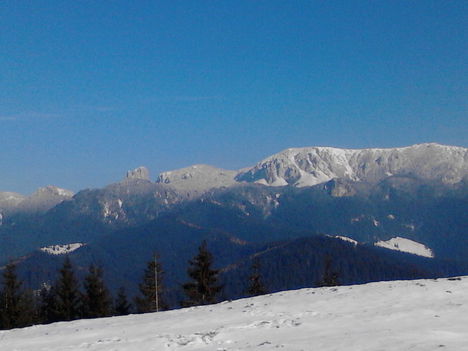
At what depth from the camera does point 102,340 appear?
917 inches

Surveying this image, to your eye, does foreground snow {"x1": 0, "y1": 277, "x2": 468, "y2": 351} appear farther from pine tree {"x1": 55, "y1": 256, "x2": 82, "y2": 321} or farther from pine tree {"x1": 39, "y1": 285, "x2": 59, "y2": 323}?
pine tree {"x1": 39, "y1": 285, "x2": 59, "y2": 323}

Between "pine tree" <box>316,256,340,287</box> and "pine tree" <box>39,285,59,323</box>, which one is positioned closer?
"pine tree" <box>39,285,59,323</box>

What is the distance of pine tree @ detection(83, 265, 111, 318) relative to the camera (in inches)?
2470

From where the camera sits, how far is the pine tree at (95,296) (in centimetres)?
6275

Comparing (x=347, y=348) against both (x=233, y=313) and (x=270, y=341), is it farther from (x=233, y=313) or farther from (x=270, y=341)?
(x=233, y=313)

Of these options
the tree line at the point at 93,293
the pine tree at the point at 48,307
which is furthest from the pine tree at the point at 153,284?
the pine tree at the point at 48,307

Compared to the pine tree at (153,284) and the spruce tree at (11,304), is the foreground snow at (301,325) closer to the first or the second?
the pine tree at (153,284)

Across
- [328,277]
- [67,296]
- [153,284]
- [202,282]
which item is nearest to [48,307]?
[67,296]

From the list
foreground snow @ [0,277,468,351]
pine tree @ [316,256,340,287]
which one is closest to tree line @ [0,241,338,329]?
pine tree @ [316,256,340,287]

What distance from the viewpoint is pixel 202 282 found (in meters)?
55.5

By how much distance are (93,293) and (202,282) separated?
16011 mm

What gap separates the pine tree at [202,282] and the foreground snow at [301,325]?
23660 millimetres

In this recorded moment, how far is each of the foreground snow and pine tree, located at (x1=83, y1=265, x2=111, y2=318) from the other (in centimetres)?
3341

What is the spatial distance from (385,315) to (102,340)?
41.4ft
